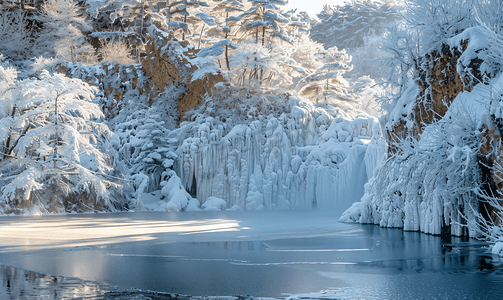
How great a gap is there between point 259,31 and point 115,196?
47.5 ft

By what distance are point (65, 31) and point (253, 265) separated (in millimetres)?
29301

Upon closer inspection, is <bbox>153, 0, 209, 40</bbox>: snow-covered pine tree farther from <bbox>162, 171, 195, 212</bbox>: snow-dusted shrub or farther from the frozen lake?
the frozen lake

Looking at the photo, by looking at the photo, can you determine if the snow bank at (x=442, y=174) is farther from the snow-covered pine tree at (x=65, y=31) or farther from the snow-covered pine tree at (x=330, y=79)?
the snow-covered pine tree at (x=65, y=31)

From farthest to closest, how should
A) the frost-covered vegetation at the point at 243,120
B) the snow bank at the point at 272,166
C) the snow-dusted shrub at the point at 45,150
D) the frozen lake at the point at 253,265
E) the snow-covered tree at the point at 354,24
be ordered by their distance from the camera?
the snow-covered tree at the point at 354,24
the snow bank at the point at 272,166
the snow-dusted shrub at the point at 45,150
the frost-covered vegetation at the point at 243,120
the frozen lake at the point at 253,265

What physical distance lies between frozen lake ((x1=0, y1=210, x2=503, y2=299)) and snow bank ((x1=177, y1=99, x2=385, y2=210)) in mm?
11036

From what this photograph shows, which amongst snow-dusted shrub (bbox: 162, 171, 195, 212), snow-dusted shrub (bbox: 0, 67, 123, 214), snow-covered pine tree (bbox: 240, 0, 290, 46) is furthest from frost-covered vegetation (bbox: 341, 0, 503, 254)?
snow-covered pine tree (bbox: 240, 0, 290, 46)

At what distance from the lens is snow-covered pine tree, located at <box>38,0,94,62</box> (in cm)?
3072

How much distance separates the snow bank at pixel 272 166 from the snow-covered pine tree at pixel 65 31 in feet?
46.2

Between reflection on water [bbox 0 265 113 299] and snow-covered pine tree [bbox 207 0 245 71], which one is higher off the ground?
snow-covered pine tree [bbox 207 0 245 71]

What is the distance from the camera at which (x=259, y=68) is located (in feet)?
82.5

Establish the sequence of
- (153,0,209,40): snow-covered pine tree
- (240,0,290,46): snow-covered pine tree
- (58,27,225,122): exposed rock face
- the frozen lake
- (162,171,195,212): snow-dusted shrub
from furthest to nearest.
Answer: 1. (153,0,209,40): snow-covered pine tree
2. (240,0,290,46): snow-covered pine tree
3. (58,27,225,122): exposed rock face
4. (162,171,195,212): snow-dusted shrub
5. the frozen lake

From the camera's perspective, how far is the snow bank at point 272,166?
68.1ft

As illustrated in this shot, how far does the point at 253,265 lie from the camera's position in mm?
5859

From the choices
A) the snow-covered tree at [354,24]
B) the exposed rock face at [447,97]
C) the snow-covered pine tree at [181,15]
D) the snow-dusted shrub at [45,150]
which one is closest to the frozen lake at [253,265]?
the exposed rock face at [447,97]
